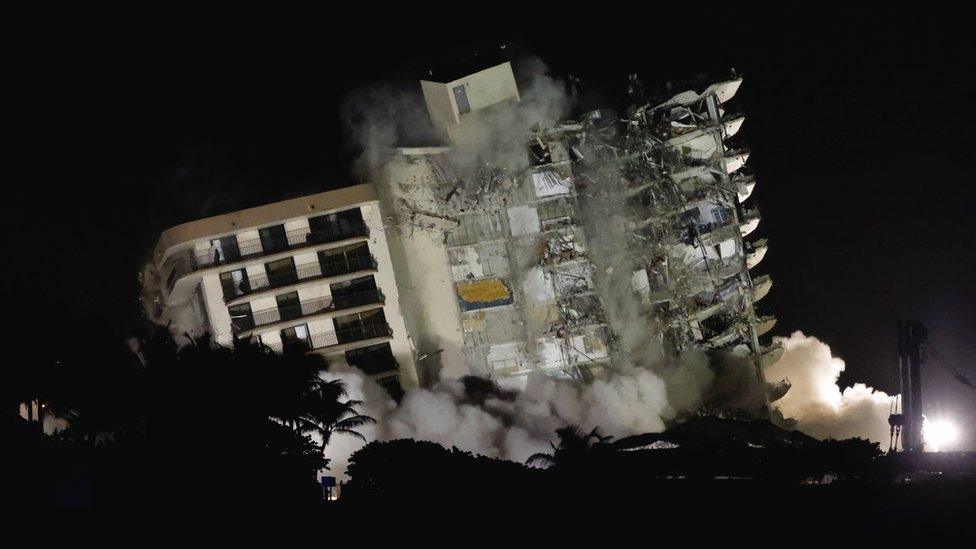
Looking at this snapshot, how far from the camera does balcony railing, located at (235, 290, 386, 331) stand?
258 ft

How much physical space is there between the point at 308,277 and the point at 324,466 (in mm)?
23149

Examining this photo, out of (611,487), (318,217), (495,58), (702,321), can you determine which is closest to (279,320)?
(318,217)

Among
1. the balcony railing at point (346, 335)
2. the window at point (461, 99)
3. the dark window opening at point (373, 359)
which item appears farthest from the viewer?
the window at point (461, 99)

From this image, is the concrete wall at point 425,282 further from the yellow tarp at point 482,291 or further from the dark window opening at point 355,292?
the dark window opening at point 355,292

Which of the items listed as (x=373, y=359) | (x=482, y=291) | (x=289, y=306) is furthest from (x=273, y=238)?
(x=482, y=291)

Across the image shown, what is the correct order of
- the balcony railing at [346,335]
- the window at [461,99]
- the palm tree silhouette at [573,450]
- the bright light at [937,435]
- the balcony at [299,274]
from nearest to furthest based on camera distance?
the palm tree silhouette at [573,450]
the bright light at [937,435]
the balcony railing at [346,335]
the balcony at [299,274]
the window at [461,99]

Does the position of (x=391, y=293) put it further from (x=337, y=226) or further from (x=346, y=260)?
(x=337, y=226)

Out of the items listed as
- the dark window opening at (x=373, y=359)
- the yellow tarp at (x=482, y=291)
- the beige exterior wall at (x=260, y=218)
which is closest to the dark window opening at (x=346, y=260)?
the beige exterior wall at (x=260, y=218)

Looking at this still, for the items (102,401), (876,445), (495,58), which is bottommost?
(876,445)

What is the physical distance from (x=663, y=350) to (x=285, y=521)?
41294mm

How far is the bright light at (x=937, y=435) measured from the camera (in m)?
75.6

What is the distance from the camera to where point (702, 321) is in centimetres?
8694

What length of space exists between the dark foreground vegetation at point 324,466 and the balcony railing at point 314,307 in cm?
1367

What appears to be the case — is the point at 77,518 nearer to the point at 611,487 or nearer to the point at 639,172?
the point at 611,487
